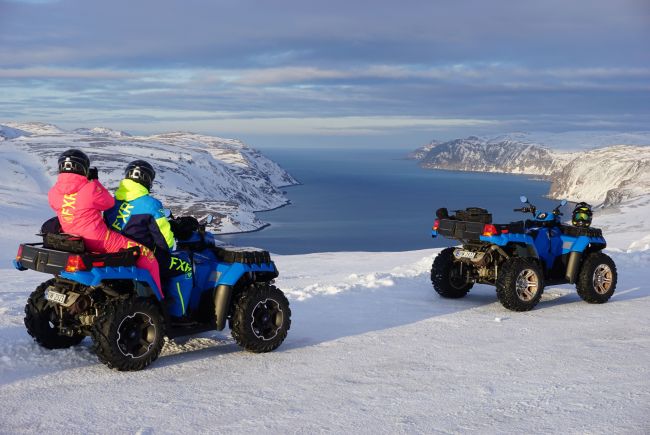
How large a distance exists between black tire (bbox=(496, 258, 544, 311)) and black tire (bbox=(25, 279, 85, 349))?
21.7 ft

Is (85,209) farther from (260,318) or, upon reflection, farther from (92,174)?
(260,318)

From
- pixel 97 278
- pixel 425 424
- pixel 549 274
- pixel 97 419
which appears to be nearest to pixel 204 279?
pixel 97 278

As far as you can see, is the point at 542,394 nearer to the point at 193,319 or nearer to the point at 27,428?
the point at 193,319

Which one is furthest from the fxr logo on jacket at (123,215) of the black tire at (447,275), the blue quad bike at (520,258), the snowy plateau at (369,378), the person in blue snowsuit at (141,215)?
the black tire at (447,275)

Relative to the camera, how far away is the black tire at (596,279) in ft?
38.7

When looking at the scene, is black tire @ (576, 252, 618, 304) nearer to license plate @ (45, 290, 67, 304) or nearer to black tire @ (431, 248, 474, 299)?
black tire @ (431, 248, 474, 299)

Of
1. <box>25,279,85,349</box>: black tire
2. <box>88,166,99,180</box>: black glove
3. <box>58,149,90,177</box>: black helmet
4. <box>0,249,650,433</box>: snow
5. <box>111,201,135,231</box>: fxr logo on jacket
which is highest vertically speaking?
<box>58,149,90,177</box>: black helmet

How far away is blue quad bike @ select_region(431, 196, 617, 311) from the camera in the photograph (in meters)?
10.9

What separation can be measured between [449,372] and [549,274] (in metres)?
5.30

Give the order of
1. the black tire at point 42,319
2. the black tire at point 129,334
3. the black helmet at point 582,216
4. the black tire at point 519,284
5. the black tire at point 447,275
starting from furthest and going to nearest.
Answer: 1. the black helmet at point 582,216
2. the black tire at point 447,275
3. the black tire at point 519,284
4. the black tire at point 42,319
5. the black tire at point 129,334

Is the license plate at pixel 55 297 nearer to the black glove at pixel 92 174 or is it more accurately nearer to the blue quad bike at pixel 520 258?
the black glove at pixel 92 174

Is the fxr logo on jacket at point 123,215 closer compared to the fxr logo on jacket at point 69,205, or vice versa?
the fxr logo on jacket at point 69,205

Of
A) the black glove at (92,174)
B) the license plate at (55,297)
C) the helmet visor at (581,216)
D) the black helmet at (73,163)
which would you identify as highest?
the black helmet at (73,163)

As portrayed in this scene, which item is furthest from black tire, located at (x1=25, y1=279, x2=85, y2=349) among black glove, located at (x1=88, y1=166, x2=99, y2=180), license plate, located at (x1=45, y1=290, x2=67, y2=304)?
black glove, located at (x1=88, y1=166, x2=99, y2=180)
